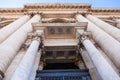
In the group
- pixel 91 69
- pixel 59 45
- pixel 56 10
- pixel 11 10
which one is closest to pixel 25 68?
pixel 91 69

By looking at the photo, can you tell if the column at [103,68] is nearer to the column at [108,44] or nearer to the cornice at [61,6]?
the column at [108,44]

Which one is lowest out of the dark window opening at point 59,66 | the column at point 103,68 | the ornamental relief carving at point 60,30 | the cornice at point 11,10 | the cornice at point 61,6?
the dark window opening at point 59,66

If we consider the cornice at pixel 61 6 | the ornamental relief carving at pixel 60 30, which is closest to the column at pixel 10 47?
the ornamental relief carving at pixel 60 30

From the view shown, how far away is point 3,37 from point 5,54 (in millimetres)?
2556

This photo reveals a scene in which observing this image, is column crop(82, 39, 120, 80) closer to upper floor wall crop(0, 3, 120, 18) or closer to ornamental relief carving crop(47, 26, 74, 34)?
ornamental relief carving crop(47, 26, 74, 34)

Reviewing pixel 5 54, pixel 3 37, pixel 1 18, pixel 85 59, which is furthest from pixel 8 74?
pixel 1 18

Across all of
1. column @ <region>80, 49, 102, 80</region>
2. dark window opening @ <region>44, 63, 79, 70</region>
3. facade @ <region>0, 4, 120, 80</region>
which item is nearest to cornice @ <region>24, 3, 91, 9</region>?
facade @ <region>0, 4, 120, 80</region>

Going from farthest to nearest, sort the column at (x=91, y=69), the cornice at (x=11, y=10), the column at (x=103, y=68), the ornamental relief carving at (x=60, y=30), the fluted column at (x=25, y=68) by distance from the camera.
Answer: the cornice at (x=11, y=10), the ornamental relief carving at (x=60, y=30), the column at (x=91, y=69), the column at (x=103, y=68), the fluted column at (x=25, y=68)

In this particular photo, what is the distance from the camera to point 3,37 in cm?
1091

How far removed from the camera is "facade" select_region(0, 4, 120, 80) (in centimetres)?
845

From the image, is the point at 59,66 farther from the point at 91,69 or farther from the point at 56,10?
the point at 56,10

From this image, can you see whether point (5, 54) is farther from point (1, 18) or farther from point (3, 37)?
point (1, 18)

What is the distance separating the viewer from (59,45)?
520 inches

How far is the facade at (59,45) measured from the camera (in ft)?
27.7
